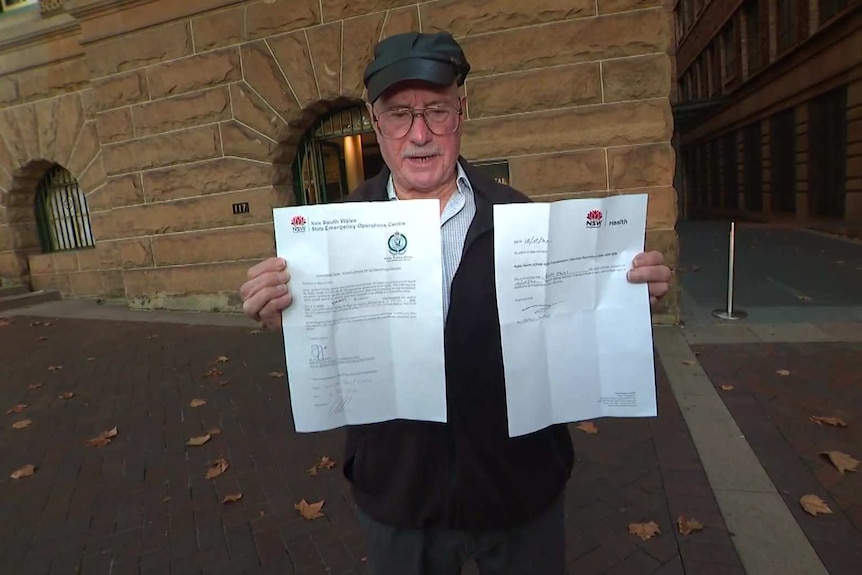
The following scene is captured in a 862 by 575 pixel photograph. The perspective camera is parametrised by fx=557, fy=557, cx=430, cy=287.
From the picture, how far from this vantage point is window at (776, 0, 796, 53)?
704 inches

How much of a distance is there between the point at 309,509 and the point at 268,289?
222 centimetres

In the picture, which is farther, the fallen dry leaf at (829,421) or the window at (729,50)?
the window at (729,50)

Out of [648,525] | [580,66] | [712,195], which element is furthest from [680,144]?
[648,525]

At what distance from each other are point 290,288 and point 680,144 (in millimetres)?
38237

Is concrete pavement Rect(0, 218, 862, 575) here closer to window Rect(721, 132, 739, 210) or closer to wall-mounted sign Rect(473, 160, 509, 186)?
wall-mounted sign Rect(473, 160, 509, 186)

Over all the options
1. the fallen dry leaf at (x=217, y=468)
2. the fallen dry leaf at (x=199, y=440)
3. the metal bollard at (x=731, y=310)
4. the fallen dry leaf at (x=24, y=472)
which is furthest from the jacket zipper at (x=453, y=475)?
the metal bollard at (x=731, y=310)

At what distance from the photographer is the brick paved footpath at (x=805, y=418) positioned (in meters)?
2.79

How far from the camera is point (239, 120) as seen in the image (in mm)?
7535

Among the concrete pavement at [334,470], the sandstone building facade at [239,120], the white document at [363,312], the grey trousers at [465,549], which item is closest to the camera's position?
the white document at [363,312]

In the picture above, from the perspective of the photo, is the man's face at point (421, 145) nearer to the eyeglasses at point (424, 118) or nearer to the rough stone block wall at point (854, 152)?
the eyeglasses at point (424, 118)

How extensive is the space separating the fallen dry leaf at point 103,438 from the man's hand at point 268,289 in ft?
12.0

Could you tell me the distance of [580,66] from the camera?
607 cm

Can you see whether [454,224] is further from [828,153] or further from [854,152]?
[828,153]
